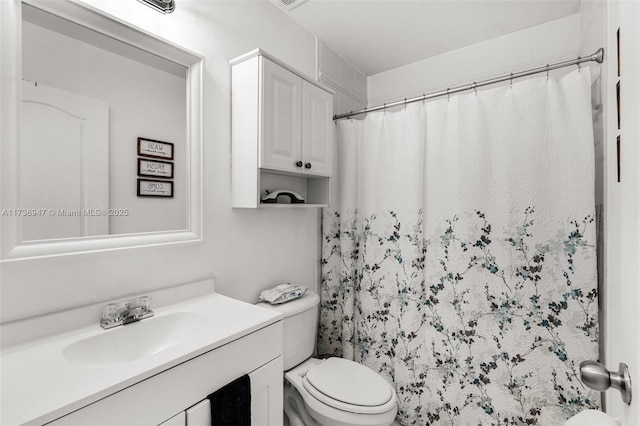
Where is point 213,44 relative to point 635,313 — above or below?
above

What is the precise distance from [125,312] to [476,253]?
1562mm

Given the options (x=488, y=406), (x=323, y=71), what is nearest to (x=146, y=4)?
(x=323, y=71)

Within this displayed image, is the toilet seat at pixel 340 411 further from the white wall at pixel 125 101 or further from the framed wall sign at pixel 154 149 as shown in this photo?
the framed wall sign at pixel 154 149

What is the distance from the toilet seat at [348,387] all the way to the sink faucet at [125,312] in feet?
2.64

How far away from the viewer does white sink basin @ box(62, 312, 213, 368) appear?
96 centimetres

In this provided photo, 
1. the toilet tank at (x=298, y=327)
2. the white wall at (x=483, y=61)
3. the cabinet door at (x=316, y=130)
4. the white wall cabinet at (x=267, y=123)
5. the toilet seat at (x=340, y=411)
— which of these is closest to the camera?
the toilet seat at (x=340, y=411)

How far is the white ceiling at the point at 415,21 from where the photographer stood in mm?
1684

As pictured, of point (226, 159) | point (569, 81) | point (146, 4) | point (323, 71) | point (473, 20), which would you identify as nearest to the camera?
point (146, 4)

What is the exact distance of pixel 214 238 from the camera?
144cm

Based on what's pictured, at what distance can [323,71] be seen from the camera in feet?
6.79

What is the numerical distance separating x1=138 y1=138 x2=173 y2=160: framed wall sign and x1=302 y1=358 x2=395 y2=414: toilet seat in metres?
1.20

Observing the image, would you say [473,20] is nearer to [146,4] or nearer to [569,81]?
[569,81]

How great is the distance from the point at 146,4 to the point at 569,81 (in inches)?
69.5

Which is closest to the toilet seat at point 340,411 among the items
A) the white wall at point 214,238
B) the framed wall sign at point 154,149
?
the white wall at point 214,238
